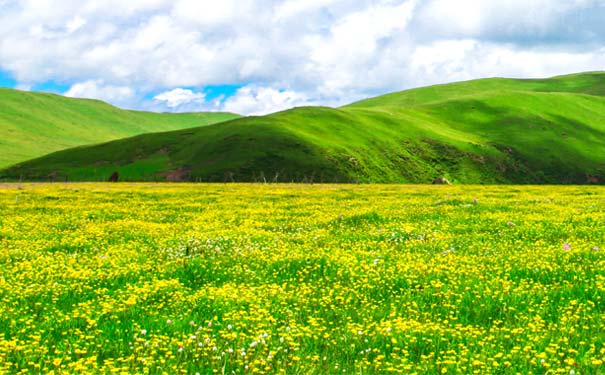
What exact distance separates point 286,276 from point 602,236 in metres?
11.5

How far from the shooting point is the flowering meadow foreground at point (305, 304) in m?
6.63

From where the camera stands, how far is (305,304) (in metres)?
9.29

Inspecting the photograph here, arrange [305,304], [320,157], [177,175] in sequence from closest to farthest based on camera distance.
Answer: [305,304] < [177,175] < [320,157]

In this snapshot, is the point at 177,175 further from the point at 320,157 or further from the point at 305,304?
the point at 305,304

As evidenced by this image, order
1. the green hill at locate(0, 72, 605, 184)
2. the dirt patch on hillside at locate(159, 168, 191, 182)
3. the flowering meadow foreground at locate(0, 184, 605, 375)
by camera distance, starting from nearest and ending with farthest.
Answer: the flowering meadow foreground at locate(0, 184, 605, 375)
the dirt patch on hillside at locate(159, 168, 191, 182)
the green hill at locate(0, 72, 605, 184)

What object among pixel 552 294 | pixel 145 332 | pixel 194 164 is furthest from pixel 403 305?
pixel 194 164

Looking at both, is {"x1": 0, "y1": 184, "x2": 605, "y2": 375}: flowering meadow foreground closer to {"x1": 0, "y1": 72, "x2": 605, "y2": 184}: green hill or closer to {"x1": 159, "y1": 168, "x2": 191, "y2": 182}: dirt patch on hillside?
{"x1": 0, "y1": 72, "x2": 605, "y2": 184}: green hill

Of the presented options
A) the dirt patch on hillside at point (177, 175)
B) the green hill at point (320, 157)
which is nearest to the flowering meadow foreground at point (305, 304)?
the green hill at point (320, 157)

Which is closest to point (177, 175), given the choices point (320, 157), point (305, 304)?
point (320, 157)

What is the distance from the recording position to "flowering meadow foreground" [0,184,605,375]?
6633 mm

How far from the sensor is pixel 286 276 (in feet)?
37.6

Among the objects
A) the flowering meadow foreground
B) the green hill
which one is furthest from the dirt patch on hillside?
the flowering meadow foreground

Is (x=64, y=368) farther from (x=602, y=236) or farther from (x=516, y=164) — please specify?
(x=516, y=164)

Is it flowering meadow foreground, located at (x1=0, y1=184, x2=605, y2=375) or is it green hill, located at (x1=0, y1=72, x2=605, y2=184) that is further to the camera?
green hill, located at (x1=0, y1=72, x2=605, y2=184)
